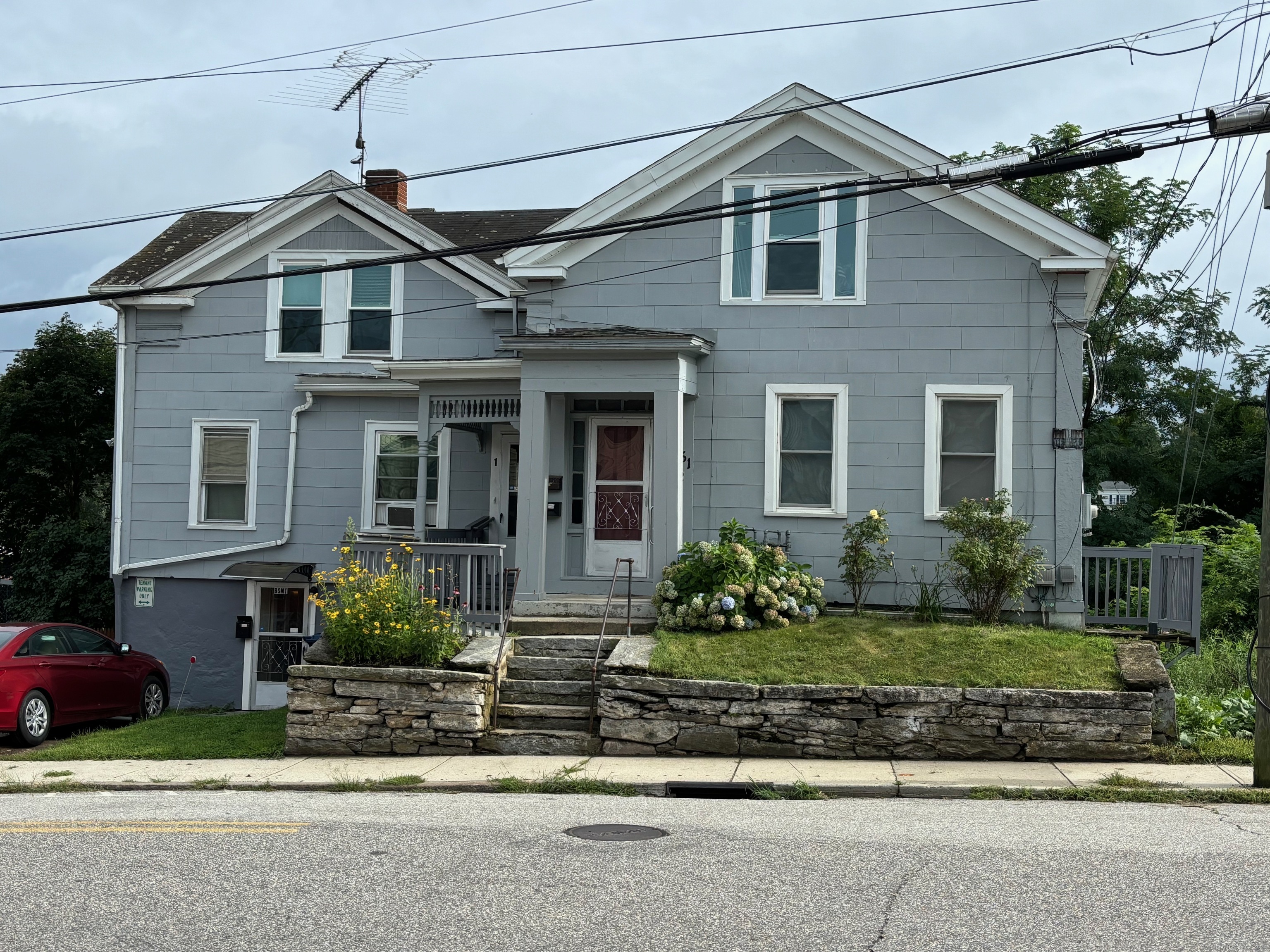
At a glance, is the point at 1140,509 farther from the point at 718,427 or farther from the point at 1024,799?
the point at 1024,799

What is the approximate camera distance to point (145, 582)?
63.3 feet

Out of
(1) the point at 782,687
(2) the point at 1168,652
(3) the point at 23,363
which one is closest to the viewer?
(1) the point at 782,687

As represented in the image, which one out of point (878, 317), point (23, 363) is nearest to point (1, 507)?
point (23, 363)

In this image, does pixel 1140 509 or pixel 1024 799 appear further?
pixel 1140 509

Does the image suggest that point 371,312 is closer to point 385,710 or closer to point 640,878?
point 385,710

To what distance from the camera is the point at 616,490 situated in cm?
1631

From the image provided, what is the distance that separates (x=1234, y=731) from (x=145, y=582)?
600 inches

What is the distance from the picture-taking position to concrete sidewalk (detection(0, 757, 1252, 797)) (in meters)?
10.4

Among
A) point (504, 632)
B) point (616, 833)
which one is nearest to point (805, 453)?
point (504, 632)

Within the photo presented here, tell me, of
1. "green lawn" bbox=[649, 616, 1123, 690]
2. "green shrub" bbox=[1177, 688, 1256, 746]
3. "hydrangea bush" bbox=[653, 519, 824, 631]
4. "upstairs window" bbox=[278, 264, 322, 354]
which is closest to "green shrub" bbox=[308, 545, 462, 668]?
"green lawn" bbox=[649, 616, 1123, 690]

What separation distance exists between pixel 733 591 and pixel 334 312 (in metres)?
8.56

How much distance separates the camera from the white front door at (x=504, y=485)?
17594 mm

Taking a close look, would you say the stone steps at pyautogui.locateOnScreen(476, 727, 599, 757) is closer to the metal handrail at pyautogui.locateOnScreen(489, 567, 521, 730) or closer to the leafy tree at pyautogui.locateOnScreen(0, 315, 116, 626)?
the metal handrail at pyautogui.locateOnScreen(489, 567, 521, 730)

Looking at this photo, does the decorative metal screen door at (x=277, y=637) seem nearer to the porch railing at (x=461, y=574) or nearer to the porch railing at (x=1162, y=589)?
the porch railing at (x=461, y=574)
